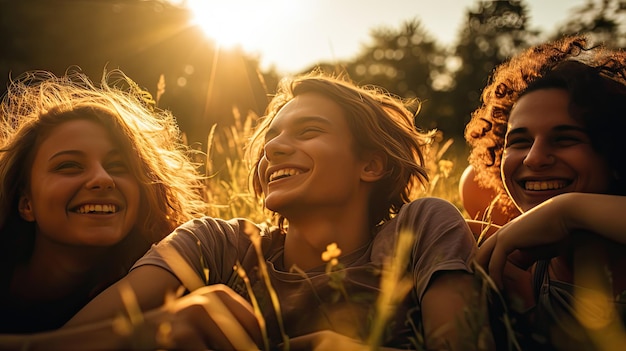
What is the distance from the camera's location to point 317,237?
2.57m

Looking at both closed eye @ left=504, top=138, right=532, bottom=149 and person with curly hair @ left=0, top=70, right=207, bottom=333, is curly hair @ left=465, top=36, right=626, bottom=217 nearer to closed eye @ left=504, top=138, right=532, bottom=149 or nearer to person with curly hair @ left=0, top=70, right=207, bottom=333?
closed eye @ left=504, top=138, right=532, bottom=149

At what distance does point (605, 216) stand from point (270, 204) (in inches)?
51.1

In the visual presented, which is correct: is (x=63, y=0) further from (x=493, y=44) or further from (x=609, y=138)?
(x=493, y=44)

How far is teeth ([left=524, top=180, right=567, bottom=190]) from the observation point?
2.49 metres

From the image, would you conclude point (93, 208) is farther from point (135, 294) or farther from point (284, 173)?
point (284, 173)

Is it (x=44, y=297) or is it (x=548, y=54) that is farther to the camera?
(x=548, y=54)

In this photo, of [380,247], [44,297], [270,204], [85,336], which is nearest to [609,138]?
[380,247]

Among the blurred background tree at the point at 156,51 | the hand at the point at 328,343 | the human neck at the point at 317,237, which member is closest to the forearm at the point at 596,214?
the hand at the point at 328,343

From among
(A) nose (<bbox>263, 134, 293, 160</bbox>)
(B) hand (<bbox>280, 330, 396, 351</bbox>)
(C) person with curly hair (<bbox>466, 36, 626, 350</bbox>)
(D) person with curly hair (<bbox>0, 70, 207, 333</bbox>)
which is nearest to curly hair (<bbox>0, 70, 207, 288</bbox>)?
(D) person with curly hair (<bbox>0, 70, 207, 333</bbox>)

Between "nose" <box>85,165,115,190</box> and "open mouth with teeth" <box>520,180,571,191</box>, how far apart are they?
1891mm

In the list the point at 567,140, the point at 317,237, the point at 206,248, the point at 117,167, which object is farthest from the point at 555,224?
the point at 117,167

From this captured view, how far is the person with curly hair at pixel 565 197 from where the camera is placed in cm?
195

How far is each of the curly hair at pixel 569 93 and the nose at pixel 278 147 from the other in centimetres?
106

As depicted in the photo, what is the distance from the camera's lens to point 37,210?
2846 millimetres
